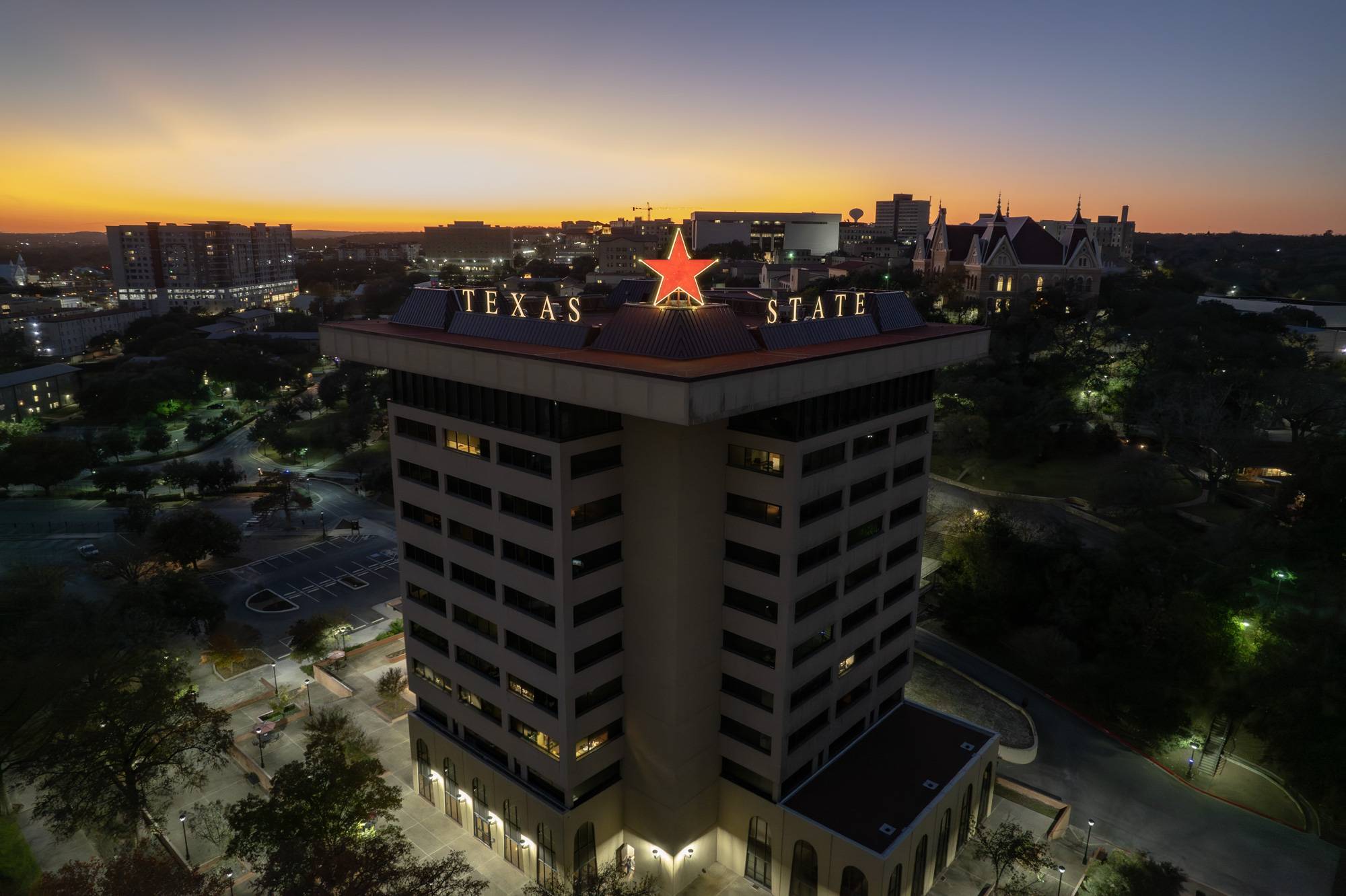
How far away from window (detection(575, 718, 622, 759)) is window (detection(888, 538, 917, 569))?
1680 centimetres

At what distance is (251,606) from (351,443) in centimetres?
5606

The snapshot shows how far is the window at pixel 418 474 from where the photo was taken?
127ft

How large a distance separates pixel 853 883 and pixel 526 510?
Answer: 22.8m

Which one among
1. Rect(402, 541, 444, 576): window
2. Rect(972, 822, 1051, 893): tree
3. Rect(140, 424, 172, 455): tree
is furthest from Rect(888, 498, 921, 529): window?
Rect(140, 424, 172, 455): tree

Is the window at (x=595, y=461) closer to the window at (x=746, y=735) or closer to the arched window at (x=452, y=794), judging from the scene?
the window at (x=746, y=735)

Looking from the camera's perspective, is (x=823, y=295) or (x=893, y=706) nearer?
(x=823, y=295)

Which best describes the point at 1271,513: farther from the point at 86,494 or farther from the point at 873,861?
the point at 86,494

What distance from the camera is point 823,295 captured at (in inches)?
1646

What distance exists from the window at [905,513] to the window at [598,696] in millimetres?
16489

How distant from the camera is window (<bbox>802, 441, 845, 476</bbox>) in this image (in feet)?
111

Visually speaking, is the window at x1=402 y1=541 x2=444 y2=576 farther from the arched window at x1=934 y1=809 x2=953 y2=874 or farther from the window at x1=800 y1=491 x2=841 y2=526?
the arched window at x1=934 y1=809 x2=953 y2=874

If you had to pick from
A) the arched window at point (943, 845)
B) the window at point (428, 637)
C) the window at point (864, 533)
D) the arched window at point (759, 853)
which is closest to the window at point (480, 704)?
the window at point (428, 637)

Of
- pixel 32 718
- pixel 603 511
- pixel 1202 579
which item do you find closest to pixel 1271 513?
pixel 1202 579

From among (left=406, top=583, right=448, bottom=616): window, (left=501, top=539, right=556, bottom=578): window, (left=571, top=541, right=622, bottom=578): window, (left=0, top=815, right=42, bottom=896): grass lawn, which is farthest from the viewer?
(left=406, top=583, right=448, bottom=616): window
